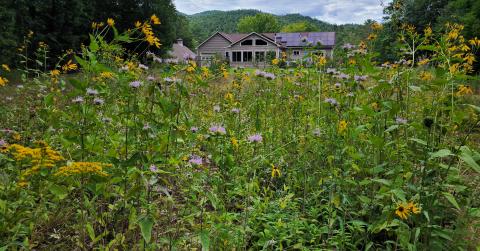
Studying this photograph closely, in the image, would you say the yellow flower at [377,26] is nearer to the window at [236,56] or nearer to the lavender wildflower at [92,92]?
the lavender wildflower at [92,92]

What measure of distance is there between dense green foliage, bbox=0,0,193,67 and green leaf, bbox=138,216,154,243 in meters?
13.2

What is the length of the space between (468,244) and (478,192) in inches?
19.9

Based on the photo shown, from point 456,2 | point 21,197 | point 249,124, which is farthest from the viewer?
point 456,2

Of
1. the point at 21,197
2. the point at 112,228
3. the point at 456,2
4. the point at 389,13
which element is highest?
the point at 456,2

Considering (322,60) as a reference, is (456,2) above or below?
above

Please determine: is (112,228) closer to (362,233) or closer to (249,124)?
(362,233)

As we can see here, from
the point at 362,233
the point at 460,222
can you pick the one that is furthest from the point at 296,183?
Result: the point at 460,222

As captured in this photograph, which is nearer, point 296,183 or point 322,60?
point 296,183

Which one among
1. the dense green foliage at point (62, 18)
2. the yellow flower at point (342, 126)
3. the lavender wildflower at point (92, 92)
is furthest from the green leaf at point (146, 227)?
the dense green foliage at point (62, 18)

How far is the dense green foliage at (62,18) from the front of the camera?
531 inches

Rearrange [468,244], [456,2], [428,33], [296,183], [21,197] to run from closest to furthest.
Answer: [21,197]
[468,244]
[428,33]
[296,183]
[456,2]

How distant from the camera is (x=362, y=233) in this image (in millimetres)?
2168

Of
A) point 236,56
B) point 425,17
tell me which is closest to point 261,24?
point 236,56

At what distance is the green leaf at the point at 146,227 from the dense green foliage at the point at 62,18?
43.3 feet
